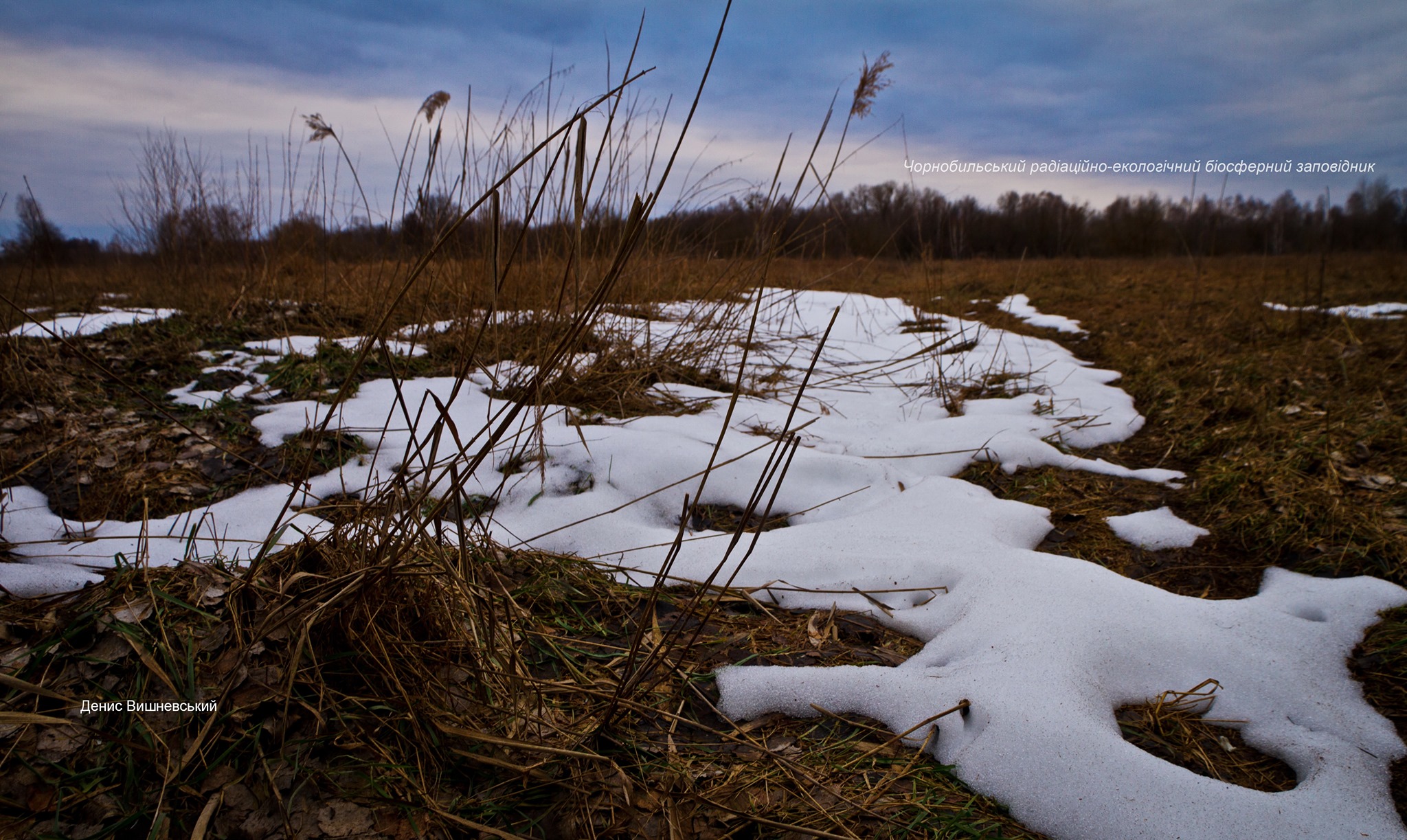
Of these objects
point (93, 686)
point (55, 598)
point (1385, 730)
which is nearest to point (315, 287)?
point (55, 598)

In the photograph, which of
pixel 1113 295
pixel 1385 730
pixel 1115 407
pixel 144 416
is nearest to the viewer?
pixel 1385 730

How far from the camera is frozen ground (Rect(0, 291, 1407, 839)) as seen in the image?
3.16ft

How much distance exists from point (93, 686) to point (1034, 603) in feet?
5.63

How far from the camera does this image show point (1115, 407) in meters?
2.96

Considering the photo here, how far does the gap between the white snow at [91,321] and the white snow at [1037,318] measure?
5546mm

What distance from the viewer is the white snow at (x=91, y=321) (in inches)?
117

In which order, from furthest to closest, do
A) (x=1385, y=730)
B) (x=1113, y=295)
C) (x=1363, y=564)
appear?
1. (x=1113, y=295)
2. (x=1363, y=564)
3. (x=1385, y=730)

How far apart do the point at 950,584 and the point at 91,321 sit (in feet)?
14.5

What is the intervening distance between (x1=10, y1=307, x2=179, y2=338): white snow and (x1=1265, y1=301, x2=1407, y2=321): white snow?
732 cm

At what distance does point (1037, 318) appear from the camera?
613 cm

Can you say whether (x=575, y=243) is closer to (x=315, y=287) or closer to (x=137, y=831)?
(x=137, y=831)

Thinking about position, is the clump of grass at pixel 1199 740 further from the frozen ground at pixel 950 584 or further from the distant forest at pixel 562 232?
the distant forest at pixel 562 232

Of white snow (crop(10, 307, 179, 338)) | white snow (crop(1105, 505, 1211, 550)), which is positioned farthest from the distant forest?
white snow (crop(1105, 505, 1211, 550))

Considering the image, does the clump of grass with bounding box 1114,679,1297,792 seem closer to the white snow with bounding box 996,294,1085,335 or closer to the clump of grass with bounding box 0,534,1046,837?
the clump of grass with bounding box 0,534,1046,837
